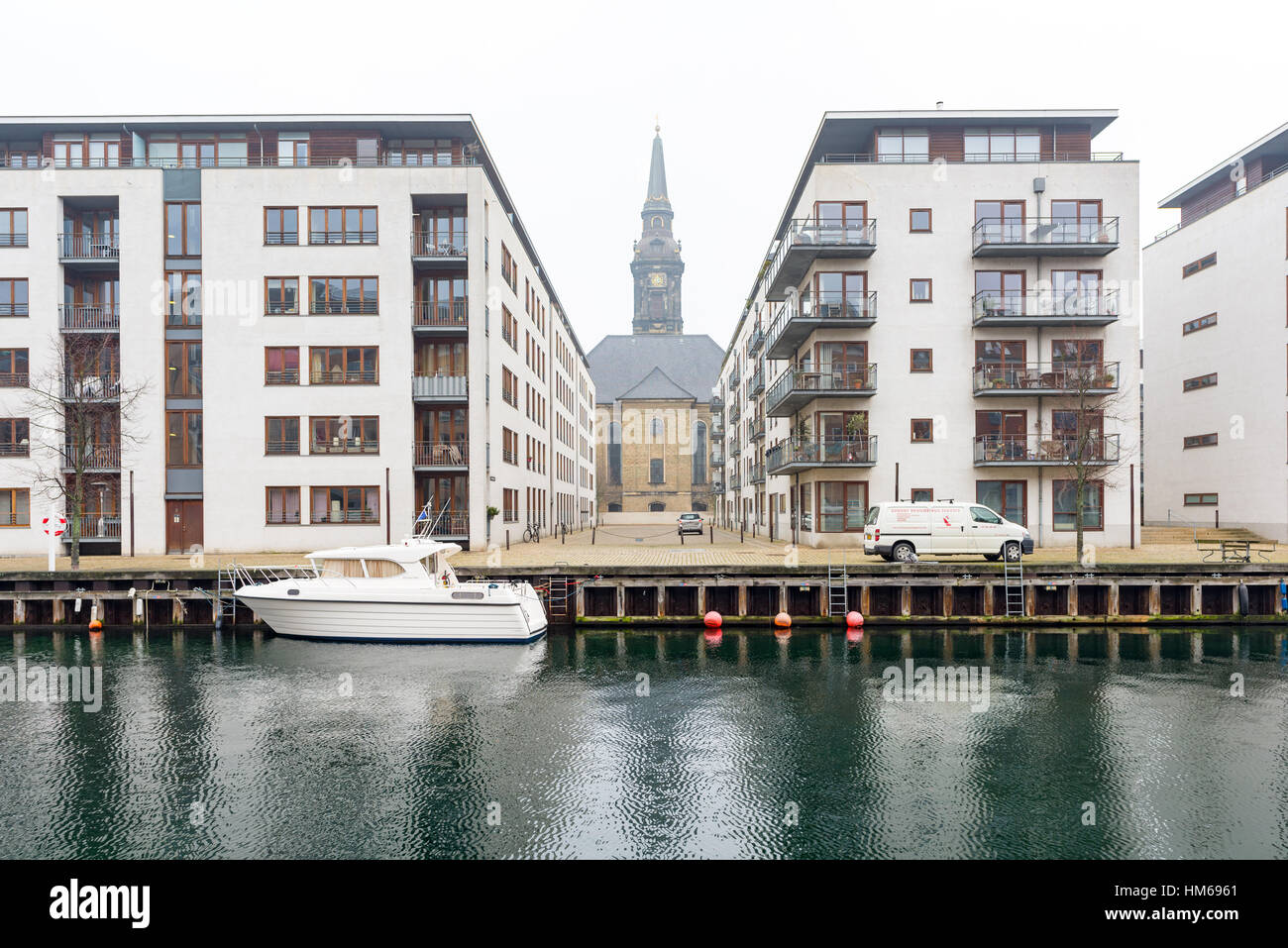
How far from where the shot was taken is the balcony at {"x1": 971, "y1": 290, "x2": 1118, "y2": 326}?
3316 centimetres

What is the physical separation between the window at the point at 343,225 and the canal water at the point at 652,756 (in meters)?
18.7

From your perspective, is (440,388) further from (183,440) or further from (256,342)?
(183,440)

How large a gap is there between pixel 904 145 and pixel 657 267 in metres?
89.8

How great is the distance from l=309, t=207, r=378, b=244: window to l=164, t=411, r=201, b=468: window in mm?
8837

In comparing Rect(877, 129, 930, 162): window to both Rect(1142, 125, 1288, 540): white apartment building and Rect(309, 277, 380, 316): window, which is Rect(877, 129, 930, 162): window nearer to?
Rect(1142, 125, 1288, 540): white apartment building

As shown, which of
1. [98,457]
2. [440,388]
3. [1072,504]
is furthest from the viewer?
[1072,504]

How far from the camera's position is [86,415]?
31.7 meters

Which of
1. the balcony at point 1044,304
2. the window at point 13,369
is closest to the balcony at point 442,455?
the window at point 13,369

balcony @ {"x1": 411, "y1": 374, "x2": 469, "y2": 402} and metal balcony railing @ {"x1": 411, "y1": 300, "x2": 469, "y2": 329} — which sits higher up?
metal balcony railing @ {"x1": 411, "y1": 300, "x2": 469, "y2": 329}

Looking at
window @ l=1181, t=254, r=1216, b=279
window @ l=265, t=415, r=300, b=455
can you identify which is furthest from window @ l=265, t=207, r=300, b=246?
window @ l=1181, t=254, r=1216, b=279

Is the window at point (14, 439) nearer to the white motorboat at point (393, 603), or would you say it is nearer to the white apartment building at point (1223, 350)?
the white motorboat at point (393, 603)

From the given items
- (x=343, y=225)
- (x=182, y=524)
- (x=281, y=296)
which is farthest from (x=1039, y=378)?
(x=182, y=524)

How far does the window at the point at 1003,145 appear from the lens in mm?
34031

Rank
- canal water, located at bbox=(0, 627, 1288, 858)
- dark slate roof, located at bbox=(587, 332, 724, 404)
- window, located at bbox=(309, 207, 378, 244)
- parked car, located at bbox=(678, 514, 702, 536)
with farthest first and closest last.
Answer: dark slate roof, located at bbox=(587, 332, 724, 404) < parked car, located at bbox=(678, 514, 702, 536) < window, located at bbox=(309, 207, 378, 244) < canal water, located at bbox=(0, 627, 1288, 858)
